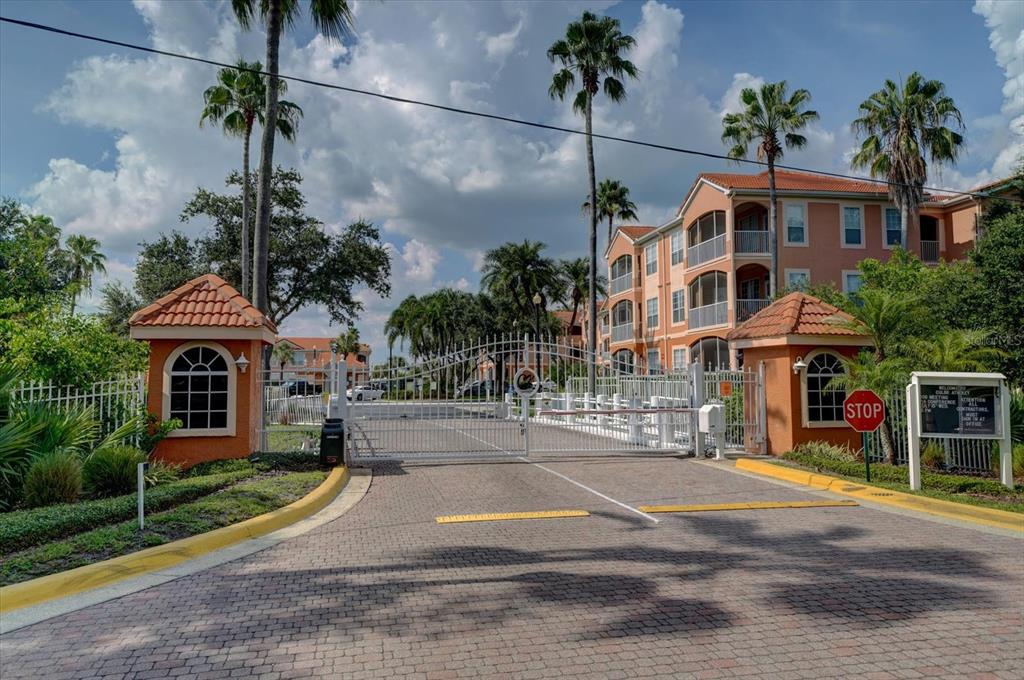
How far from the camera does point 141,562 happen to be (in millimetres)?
6434

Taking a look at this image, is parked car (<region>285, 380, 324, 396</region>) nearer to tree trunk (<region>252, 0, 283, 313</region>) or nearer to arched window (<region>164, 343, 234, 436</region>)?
arched window (<region>164, 343, 234, 436</region>)

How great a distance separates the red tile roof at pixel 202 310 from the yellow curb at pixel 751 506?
25.3ft

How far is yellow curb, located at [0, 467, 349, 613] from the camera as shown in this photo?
5.55 metres

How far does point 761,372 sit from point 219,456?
11.1 meters

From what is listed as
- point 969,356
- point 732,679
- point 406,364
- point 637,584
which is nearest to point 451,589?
point 637,584

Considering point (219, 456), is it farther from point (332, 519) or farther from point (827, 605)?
point (827, 605)

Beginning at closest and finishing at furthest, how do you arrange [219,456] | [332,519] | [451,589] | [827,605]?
[827,605]
[451,589]
[332,519]
[219,456]

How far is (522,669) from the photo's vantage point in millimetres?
4285

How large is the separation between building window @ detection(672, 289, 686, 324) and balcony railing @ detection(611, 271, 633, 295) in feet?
21.3

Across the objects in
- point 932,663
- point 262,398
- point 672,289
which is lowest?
point 932,663

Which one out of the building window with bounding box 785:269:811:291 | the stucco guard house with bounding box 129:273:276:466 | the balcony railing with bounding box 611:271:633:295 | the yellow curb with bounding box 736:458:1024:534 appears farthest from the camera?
the balcony railing with bounding box 611:271:633:295

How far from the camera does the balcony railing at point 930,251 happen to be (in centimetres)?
3466

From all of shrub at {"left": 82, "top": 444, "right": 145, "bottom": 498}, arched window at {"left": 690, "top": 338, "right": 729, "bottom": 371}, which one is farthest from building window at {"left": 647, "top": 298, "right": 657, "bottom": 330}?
shrub at {"left": 82, "top": 444, "right": 145, "bottom": 498}

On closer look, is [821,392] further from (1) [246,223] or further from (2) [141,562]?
(1) [246,223]
